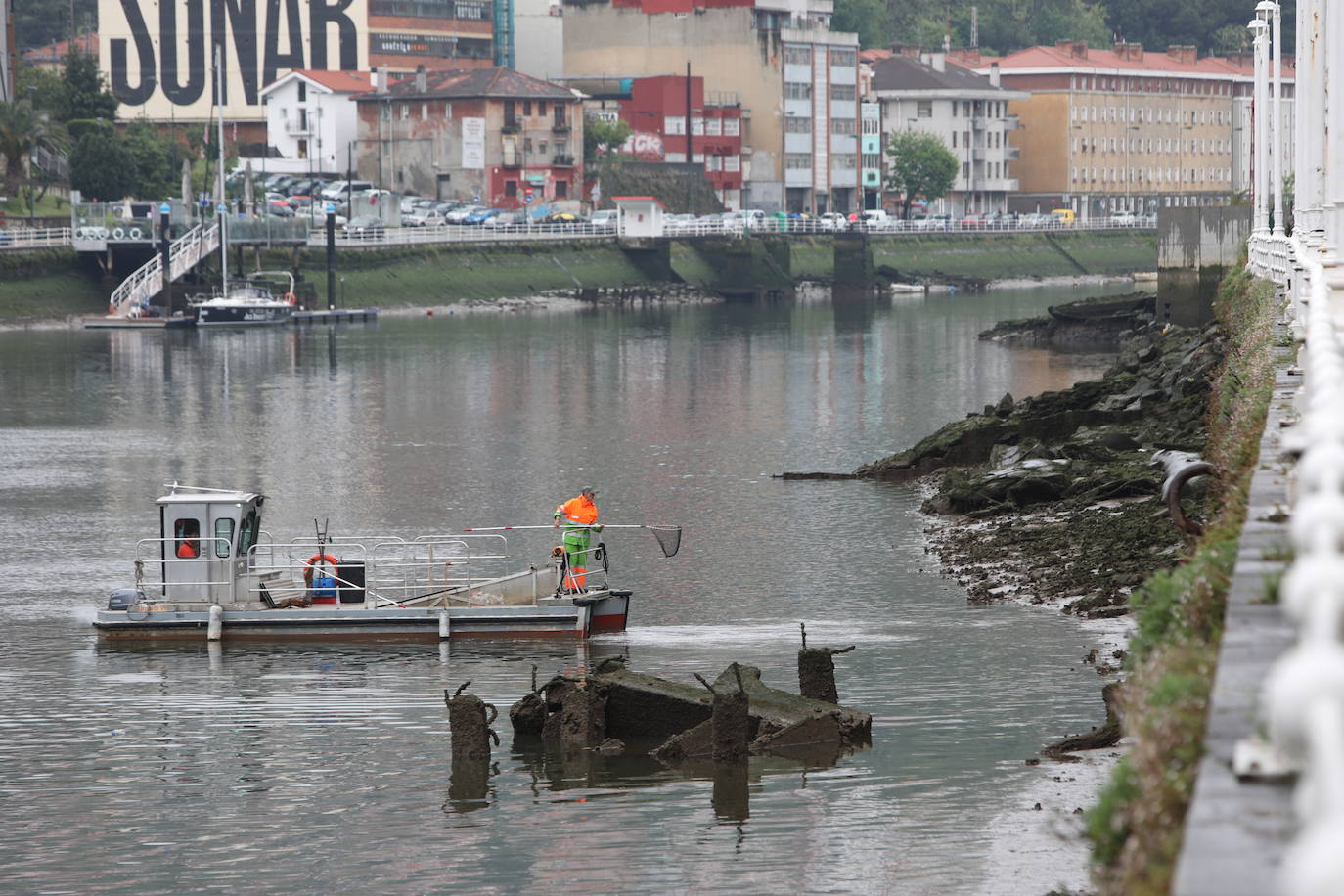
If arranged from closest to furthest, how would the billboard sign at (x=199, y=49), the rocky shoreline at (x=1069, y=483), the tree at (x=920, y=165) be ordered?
the rocky shoreline at (x=1069, y=483), the billboard sign at (x=199, y=49), the tree at (x=920, y=165)

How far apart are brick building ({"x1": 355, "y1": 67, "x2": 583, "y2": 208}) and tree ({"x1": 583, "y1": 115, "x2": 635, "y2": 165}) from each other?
4455 millimetres

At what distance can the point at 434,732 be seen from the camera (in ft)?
80.0

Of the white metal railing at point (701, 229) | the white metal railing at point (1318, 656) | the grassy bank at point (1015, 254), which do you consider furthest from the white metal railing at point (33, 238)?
the white metal railing at point (1318, 656)

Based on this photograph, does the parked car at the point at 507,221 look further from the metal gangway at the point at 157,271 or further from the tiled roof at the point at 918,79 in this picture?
the tiled roof at the point at 918,79

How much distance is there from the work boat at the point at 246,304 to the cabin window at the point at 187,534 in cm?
8650

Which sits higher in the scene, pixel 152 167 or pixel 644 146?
pixel 644 146

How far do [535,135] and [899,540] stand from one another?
405 feet

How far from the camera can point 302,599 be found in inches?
1247

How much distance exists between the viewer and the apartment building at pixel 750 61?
176875 mm

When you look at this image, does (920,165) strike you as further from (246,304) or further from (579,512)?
(579,512)

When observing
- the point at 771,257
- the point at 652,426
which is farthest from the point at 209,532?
the point at 771,257

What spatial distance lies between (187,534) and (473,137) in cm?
12764

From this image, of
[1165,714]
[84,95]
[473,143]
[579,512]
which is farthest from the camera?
[473,143]

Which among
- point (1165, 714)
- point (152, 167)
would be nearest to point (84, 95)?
point (152, 167)
